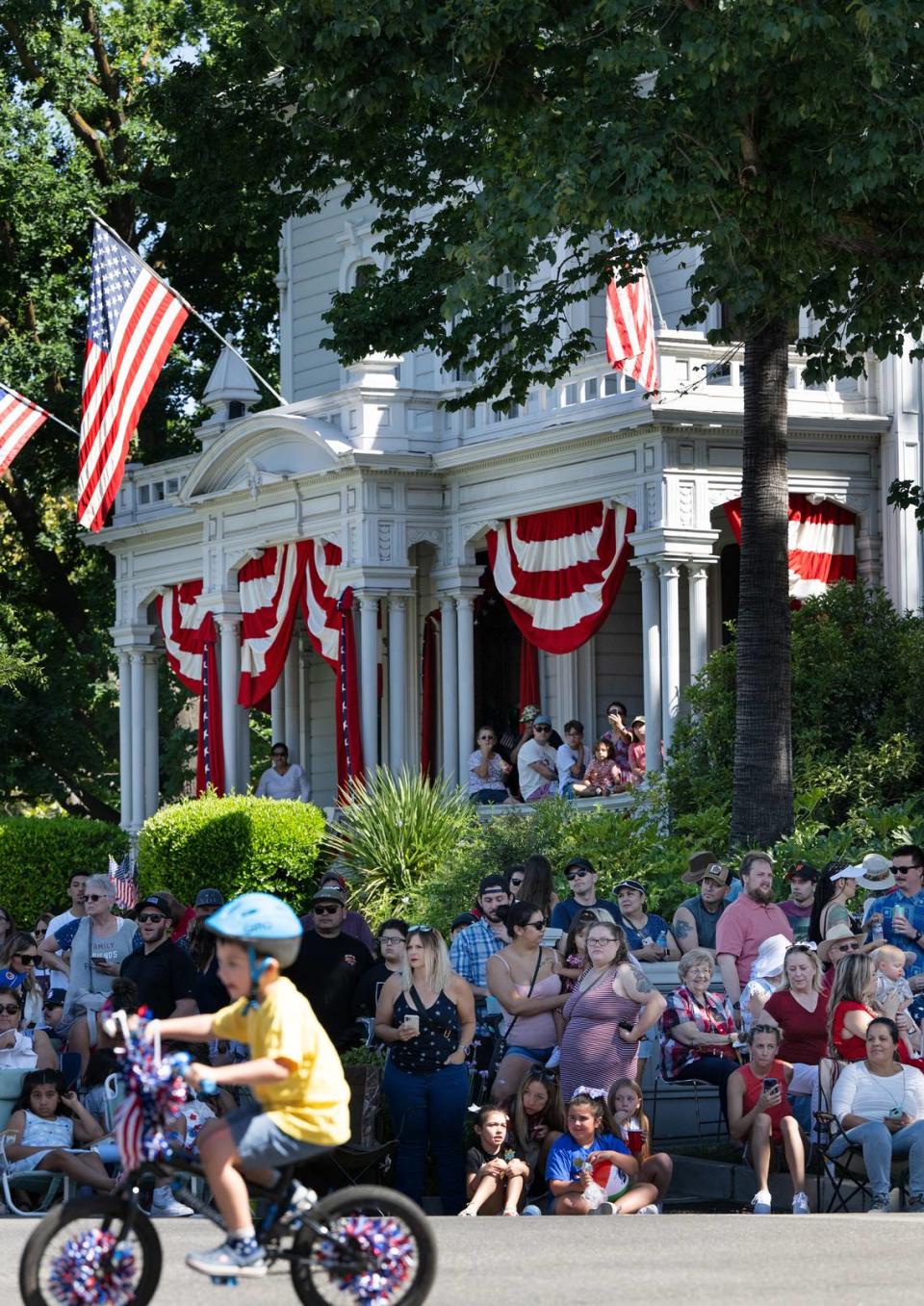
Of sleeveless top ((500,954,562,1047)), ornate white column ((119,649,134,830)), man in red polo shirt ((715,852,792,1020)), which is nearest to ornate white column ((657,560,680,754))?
man in red polo shirt ((715,852,792,1020))

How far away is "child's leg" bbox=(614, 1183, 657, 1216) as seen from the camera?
1191cm

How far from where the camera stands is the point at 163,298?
23250mm

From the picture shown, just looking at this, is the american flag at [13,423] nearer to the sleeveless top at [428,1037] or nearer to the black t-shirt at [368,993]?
the black t-shirt at [368,993]

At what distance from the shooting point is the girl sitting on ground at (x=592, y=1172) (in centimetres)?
1192

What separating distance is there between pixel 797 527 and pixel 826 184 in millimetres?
10308

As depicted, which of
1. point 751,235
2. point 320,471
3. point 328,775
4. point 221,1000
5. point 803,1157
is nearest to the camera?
point 803,1157

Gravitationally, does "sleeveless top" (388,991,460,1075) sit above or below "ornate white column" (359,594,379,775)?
below

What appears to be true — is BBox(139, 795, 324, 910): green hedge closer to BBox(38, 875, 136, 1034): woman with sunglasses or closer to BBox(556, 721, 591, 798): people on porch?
BBox(556, 721, 591, 798): people on porch

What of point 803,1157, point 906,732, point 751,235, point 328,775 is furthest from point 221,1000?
point 328,775

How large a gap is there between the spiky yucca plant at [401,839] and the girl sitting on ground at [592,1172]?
10025 millimetres

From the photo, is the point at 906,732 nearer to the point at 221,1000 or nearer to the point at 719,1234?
the point at 221,1000

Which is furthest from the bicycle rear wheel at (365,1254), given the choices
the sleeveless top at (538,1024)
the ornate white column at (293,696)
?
the ornate white column at (293,696)

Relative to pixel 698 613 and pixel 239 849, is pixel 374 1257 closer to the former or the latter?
pixel 698 613

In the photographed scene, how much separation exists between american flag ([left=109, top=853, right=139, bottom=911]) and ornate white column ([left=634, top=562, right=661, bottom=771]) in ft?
17.3
